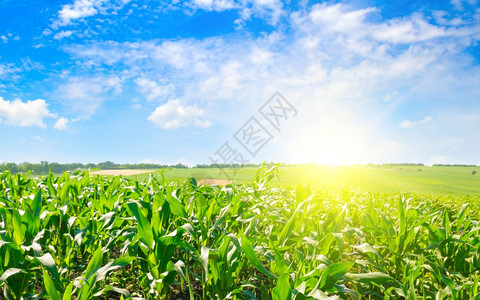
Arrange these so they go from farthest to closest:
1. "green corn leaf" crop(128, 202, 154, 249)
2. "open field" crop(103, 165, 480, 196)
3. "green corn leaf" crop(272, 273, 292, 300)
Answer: "open field" crop(103, 165, 480, 196) → "green corn leaf" crop(128, 202, 154, 249) → "green corn leaf" crop(272, 273, 292, 300)

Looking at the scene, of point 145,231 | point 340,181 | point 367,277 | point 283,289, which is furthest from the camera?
point 340,181

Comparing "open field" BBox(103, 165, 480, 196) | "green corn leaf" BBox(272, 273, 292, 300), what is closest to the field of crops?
"green corn leaf" BBox(272, 273, 292, 300)

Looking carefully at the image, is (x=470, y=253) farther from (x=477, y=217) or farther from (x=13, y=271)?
(x=477, y=217)

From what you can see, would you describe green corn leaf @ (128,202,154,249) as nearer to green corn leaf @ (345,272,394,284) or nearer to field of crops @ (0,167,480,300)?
field of crops @ (0,167,480,300)

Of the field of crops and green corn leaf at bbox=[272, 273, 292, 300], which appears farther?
the field of crops

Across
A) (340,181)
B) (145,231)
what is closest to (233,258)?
(145,231)

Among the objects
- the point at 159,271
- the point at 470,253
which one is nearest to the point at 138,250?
the point at 159,271

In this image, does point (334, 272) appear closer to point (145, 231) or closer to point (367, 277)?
point (367, 277)

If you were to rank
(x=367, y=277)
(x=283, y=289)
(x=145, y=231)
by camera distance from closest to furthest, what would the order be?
(x=283, y=289) → (x=367, y=277) → (x=145, y=231)

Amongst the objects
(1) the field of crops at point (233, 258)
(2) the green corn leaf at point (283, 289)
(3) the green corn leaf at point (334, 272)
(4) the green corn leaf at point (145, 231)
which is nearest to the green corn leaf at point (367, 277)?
(1) the field of crops at point (233, 258)

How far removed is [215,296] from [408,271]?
4.66 ft

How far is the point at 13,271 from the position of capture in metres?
1.65

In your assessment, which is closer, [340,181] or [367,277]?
[367,277]

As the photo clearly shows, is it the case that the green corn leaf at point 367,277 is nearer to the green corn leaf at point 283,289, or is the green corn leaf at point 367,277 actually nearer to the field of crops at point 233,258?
the field of crops at point 233,258
